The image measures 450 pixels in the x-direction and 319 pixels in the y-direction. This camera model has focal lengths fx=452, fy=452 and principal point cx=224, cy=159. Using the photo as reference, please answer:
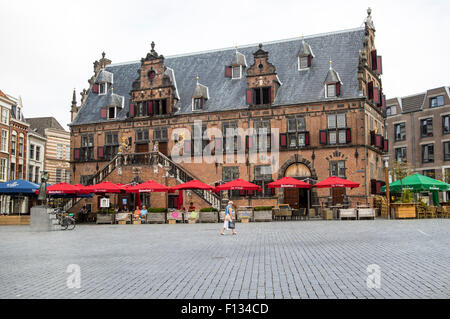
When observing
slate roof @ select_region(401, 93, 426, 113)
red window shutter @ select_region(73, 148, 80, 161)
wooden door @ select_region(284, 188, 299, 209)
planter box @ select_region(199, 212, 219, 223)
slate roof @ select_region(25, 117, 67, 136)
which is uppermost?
slate roof @ select_region(401, 93, 426, 113)

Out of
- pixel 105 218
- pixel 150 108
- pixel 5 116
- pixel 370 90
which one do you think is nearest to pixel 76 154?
pixel 150 108

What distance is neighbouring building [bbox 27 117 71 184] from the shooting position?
53281mm

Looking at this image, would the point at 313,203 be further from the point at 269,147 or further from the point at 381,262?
the point at 381,262

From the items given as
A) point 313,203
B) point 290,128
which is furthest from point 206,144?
point 313,203

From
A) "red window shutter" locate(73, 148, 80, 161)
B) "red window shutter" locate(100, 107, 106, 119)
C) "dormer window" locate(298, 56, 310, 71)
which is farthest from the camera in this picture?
"red window shutter" locate(73, 148, 80, 161)

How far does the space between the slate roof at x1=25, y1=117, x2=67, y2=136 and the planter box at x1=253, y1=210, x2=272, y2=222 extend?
35.4 metres

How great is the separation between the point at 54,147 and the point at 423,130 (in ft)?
146

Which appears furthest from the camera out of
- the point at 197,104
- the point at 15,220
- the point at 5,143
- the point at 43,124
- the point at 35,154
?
the point at 43,124

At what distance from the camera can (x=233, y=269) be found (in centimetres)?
912

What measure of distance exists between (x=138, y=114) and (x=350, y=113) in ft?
58.5

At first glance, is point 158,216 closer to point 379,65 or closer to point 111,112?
point 111,112

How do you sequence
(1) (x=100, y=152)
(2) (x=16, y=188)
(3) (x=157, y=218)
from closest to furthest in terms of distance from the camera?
(2) (x=16, y=188) < (3) (x=157, y=218) < (1) (x=100, y=152)

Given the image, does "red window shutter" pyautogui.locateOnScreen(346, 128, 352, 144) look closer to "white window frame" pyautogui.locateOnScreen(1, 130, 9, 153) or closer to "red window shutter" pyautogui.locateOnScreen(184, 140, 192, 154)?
"red window shutter" pyautogui.locateOnScreen(184, 140, 192, 154)

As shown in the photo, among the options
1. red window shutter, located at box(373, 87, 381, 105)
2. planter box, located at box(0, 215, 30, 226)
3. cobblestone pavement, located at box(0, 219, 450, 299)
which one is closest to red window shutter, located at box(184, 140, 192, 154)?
planter box, located at box(0, 215, 30, 226)
